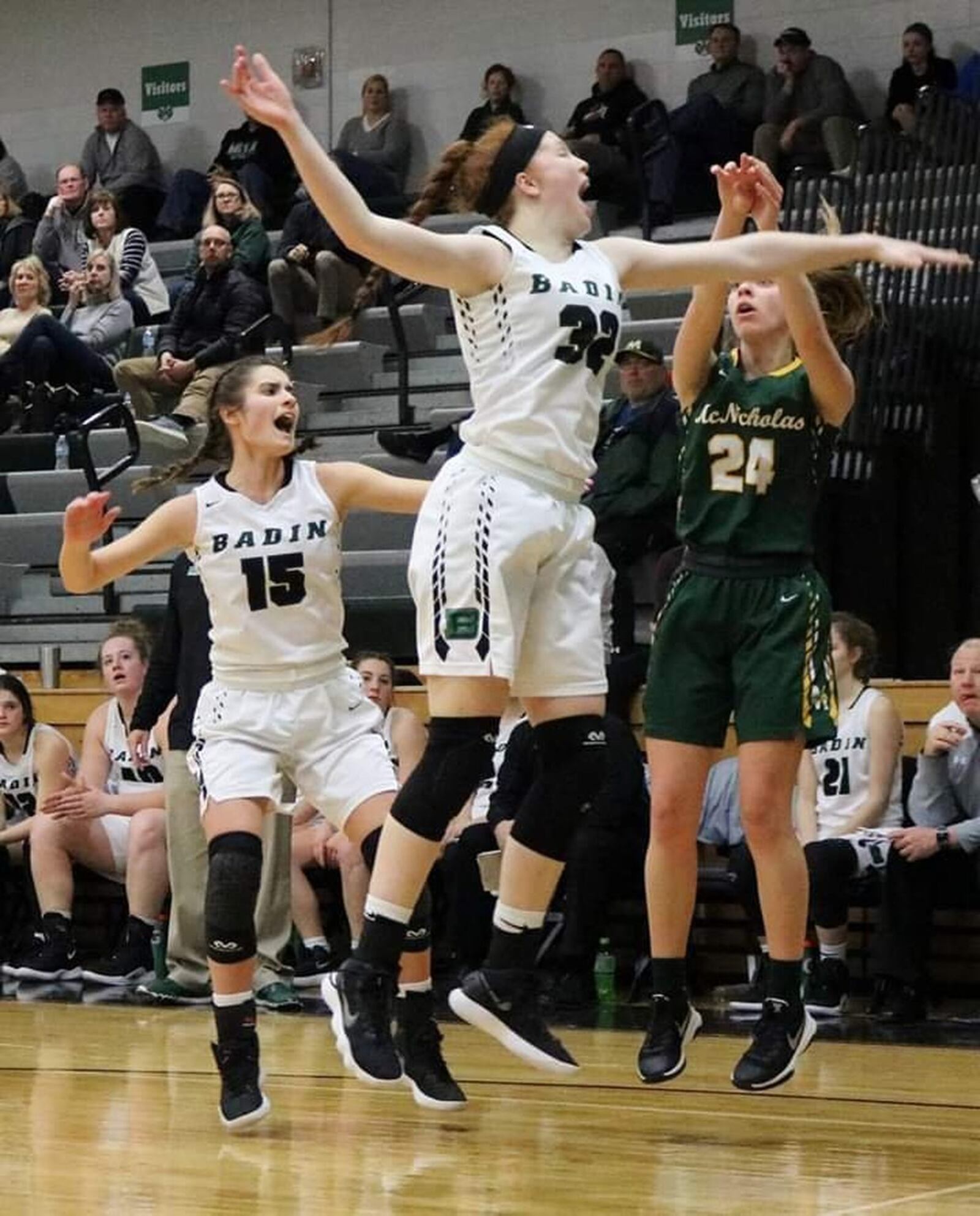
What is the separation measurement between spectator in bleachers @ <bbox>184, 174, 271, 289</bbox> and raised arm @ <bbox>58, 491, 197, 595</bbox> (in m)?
8.08

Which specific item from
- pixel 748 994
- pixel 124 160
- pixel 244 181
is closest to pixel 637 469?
pixel 748 994

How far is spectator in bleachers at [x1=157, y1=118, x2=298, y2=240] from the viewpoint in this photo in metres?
15.0

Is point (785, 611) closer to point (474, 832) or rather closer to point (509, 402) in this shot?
point (509, 402)

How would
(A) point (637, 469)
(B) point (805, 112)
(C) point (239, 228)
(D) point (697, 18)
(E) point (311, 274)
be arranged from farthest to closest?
(D) point (697, 18) → (E) point (311, 274) → (C) point (239, 228) → (B) point (805, 112) → (A) point (637, 469)

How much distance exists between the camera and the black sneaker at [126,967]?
8336mm

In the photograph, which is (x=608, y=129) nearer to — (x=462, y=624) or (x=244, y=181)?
(x=244, y=181)

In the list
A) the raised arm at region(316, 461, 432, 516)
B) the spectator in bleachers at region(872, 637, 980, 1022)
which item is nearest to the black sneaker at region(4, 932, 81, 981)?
the spectator in bleachers at region(872, 637, 980, 1022)

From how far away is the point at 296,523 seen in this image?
4.88 meters

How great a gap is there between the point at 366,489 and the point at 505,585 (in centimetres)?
72

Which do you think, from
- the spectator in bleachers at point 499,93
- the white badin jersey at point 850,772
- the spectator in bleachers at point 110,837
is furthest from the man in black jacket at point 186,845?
the spectator in bleachers at point 499,93

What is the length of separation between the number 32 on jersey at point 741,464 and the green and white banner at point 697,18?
33.8 feet

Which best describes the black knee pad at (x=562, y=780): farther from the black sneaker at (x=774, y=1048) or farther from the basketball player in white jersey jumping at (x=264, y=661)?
the black sneaker at (x=774, y=1048)

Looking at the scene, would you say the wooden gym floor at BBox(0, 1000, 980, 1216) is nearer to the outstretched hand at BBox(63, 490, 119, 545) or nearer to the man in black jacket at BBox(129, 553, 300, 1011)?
the outstretched hand at BBox(63, 490, 119, 545)

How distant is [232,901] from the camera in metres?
4.64
